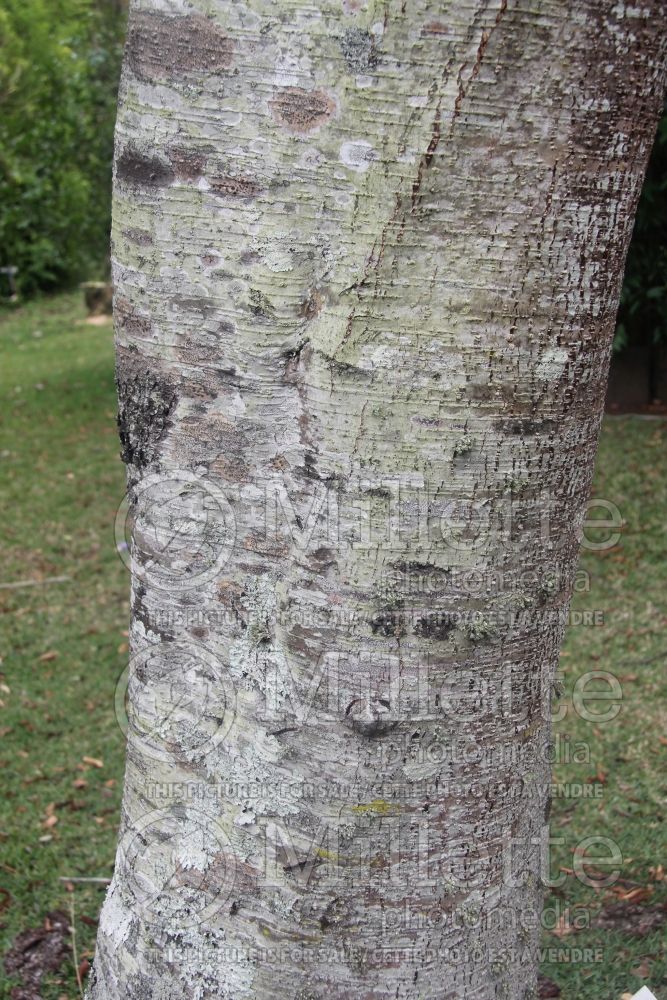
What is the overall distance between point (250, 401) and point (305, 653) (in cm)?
41

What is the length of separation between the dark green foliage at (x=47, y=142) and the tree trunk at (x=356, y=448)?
11467 mm

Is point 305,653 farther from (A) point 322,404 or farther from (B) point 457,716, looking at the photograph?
(A) point 322,404

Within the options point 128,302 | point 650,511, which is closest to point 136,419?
point 128,302

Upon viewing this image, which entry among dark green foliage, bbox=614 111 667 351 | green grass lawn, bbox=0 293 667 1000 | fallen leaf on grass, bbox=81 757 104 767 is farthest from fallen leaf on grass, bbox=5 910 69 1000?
dark green foliage, bbox=614 111 667 351

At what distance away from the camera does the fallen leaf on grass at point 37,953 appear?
2922 mm

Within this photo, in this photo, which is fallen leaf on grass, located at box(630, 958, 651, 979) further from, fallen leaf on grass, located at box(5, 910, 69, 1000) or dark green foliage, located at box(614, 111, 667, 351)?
dark green foliage, located at box(614, 111, 667, 351)

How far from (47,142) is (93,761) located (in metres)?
11.5

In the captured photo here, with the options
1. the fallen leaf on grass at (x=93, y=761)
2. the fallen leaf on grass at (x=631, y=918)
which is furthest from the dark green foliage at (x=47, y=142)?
the fallen leaf on grass at (x=631, y=918)

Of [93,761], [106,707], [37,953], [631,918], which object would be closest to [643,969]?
[631,918]

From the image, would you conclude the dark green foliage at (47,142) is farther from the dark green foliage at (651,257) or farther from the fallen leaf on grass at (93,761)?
the fallen leaf on grass at (93,761)

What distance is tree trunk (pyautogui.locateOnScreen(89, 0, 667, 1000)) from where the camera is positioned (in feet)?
4.69

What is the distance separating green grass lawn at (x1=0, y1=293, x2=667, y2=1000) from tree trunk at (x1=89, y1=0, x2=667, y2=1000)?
145cm

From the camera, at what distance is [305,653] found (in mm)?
1623

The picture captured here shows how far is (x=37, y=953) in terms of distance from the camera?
10.0 ft
